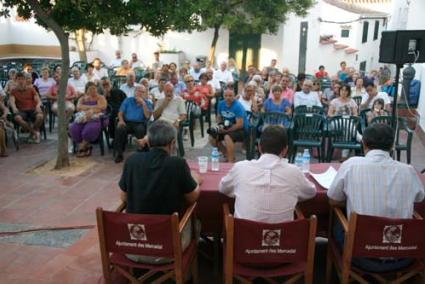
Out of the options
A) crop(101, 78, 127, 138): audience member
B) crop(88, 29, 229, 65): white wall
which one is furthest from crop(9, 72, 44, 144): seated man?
crop(88, 29, 229, 65): white wall

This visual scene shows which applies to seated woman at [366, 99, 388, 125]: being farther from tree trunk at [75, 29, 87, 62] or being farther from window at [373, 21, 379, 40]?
window at [373, 21, 379, 40]

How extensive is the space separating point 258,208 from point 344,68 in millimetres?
11301

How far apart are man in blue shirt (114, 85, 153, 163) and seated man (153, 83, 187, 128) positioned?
0.45 ft

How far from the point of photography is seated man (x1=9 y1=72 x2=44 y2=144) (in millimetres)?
7574

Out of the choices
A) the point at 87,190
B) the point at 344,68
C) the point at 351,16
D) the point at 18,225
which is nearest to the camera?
the point at 18,225

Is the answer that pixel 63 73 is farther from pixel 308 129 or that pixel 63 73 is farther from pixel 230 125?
pixel 308 129

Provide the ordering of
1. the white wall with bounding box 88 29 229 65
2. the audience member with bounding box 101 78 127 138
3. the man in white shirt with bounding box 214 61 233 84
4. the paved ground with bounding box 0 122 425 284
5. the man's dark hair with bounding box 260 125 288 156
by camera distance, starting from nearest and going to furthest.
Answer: the man's dark hair with bounding box 260 125 288 156 < the paved ground with bounding box 0 122 425 284 < the audience member with bounding box 101 78 127 138 < the man in white shirt with bounding box 214 61 233 84 < the white wall with bounding box 88 29 229 65

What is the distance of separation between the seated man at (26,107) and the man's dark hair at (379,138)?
6.16 meters

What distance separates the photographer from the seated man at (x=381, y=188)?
2732 millimetres

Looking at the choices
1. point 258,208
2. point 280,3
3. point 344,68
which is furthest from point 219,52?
point 258,208

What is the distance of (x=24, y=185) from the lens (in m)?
5.66

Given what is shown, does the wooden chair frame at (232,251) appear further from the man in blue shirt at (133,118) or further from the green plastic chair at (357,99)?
the green plastic chair at (357,99)

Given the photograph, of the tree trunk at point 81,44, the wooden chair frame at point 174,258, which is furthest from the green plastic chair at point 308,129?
the tree trunk at point 81,44

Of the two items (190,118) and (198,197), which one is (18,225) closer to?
(198,197)
